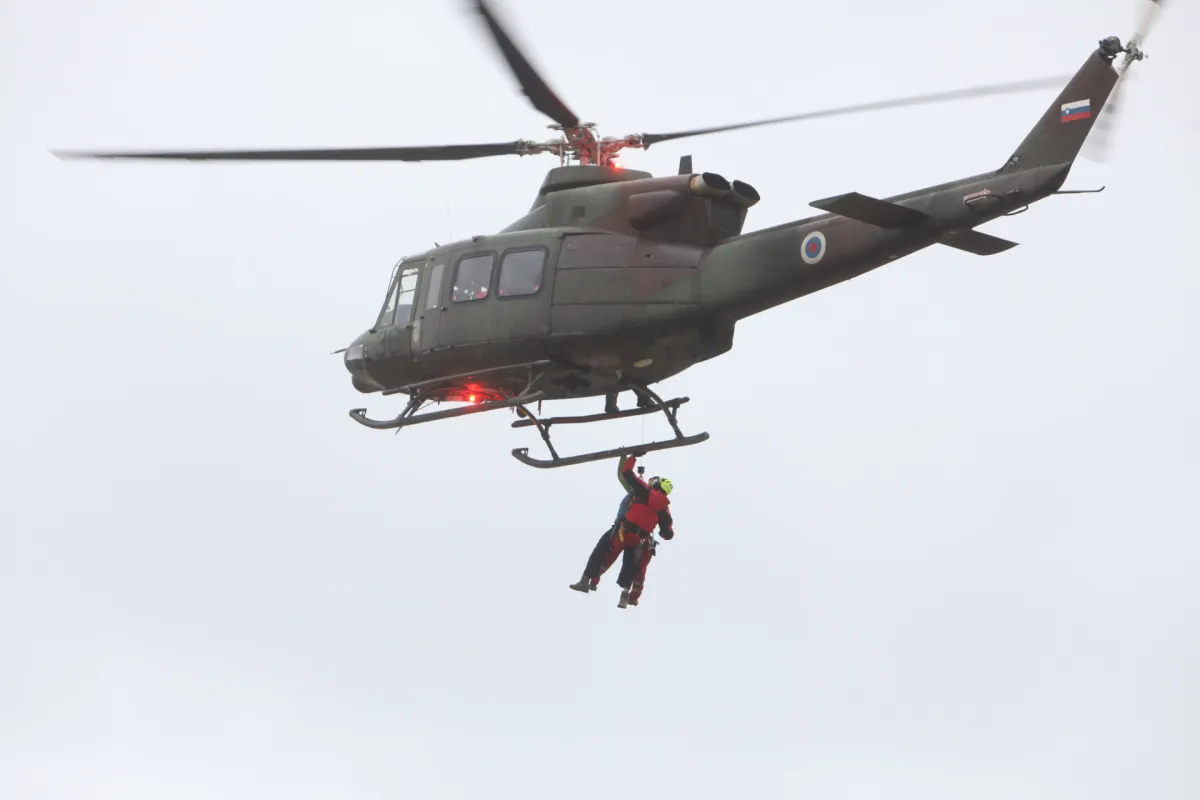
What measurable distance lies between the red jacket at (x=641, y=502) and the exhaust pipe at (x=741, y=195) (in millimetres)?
3170

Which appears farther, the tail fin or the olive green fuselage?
the olive green fuselage

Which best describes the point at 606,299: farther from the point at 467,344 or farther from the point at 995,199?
the point at 995,199

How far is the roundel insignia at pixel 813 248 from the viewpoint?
73.6 feet

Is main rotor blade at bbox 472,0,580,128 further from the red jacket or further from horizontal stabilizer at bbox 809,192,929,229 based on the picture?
the red jacket

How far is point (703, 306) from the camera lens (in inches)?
905

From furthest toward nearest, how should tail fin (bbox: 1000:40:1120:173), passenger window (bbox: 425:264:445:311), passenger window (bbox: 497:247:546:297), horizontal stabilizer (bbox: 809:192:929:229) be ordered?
passenger window (bbox: 425:264:445:311) → passenger window (bbox: 497:247:546:297) → horizontal stabilizer (bbox: 809:192:929:229) → tail fin (bbox: 1000:40:1120:173)

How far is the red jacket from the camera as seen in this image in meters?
25.2

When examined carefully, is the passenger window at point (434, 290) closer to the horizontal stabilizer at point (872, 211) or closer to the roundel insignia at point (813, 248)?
the roundel insignia at point (813, 248)

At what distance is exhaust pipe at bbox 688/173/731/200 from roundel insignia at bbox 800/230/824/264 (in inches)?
45.9

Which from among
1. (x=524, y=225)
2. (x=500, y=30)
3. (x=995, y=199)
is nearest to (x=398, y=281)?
(x=524, y=225)

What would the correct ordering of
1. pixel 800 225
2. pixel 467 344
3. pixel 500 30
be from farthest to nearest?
pixel 467 344 → pixel 800 225 → pixel 500 30

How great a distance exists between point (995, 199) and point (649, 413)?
4661 mm

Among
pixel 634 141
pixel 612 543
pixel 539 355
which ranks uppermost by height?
pixel 634 141

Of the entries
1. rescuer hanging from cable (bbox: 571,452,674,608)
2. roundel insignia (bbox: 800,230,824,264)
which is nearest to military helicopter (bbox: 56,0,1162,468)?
roundel insignia (bbox: 800,230,824,264)
